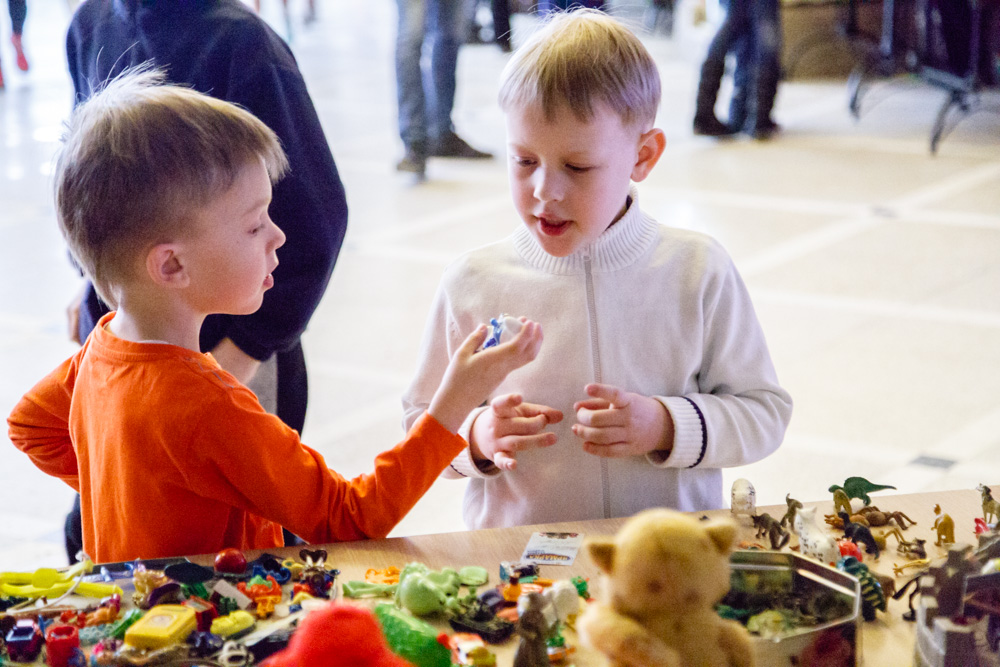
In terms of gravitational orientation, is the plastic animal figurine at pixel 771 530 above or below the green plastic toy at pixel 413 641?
below

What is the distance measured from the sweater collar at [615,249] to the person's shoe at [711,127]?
493 centimetres

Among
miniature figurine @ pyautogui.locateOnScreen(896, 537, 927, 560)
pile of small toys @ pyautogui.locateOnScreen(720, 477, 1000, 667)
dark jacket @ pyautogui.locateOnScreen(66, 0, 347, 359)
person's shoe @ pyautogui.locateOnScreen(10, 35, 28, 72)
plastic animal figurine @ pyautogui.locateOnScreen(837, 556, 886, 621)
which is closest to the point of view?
pile of small toys @ pyautogui.locateOnScreen(720, 477, 1000, 667)

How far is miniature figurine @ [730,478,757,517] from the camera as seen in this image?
3.61 ft

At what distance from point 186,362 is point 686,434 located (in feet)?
1.85

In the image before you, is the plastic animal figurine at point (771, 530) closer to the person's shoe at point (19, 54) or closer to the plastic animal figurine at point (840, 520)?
the plastic animal figurine at point (840, 520)

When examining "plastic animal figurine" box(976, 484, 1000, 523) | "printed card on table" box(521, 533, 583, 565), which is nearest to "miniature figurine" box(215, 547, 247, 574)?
"printed card on table" box(521, 533, 583, 565)

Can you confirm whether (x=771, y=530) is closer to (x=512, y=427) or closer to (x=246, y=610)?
(x=512, y=427)

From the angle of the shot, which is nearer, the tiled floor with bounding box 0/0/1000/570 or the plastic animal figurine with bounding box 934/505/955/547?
the plastic animal figurine with bounding box 934/505/955/547

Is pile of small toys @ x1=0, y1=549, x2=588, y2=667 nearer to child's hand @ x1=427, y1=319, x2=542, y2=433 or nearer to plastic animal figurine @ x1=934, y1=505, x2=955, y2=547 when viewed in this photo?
child's hand @ x1=427, y1=319, x2=542, y2=433

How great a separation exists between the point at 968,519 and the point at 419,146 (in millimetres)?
4315

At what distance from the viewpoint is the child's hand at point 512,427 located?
123cm

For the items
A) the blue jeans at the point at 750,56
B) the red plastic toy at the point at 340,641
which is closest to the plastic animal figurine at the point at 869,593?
the red plastic toy at the point at 340,641

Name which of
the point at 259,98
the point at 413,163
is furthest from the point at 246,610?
the point at 413,163

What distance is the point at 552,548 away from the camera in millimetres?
1080
